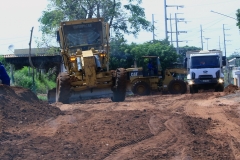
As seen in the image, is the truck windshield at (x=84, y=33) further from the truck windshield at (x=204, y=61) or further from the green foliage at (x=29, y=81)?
the green foliage at (x=29, y=81)

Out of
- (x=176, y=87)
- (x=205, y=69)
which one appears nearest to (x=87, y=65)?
(x=205, y=69)

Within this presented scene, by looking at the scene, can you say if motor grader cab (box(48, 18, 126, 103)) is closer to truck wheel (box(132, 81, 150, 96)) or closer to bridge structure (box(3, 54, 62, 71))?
truck wheel (box(132, 81, 150, 96))

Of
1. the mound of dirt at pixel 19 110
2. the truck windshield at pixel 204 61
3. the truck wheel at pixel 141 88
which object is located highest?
the truck windshield at pixel 204 61

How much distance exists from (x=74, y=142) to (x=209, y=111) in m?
8.91

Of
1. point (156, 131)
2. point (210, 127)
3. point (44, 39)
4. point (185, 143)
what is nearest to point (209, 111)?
point (210, 127)

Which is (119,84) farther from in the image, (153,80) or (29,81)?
(29,81)

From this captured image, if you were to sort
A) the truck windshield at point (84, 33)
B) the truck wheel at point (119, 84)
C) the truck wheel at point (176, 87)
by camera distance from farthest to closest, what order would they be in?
the truck wheel at point (176, 87) → the truck windshield at point (84, 33) → the truck wheel at point (119, 84)

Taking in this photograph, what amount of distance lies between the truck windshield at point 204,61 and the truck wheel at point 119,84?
9766 millimetres

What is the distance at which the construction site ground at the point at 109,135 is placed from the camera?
32.7 ft

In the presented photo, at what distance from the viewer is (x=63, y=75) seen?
915 inches

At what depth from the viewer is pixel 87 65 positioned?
74.4ft

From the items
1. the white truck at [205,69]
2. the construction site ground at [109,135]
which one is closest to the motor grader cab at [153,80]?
the white truck at [205,69]

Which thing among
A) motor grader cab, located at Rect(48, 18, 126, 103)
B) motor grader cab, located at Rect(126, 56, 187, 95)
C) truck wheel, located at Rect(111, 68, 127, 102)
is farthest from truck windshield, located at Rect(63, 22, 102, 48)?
motor grader cab, located at Rect(126, 56, 187, 95)

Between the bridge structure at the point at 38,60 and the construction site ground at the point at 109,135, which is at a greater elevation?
the bridge structure at the point at 38,60
